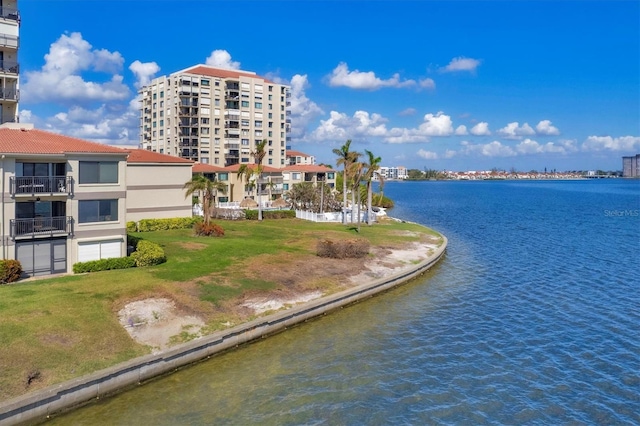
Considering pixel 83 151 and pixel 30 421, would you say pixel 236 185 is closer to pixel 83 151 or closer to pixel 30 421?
pixel 83 151

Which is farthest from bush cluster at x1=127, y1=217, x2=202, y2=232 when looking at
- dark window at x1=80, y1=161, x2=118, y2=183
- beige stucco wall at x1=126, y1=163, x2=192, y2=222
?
dark window at x1=80, y1=161, x2=118, y2=183

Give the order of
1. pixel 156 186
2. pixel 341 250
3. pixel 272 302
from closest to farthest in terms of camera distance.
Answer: pixel 272 302
pixel 341 250
pixel 156 186

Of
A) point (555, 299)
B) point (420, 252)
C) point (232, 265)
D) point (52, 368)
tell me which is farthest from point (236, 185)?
Result: point (52, 368)

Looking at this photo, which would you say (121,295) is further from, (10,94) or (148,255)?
(10,94)

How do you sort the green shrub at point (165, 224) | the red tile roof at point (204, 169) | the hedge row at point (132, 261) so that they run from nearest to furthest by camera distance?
the hedge row at point (132, 261), the green shrub at point (165, 224), the red tile roof at point (204, 169)

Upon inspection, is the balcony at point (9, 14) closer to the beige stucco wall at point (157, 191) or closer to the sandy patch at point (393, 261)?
the beige stucco wall at point (157, 191)

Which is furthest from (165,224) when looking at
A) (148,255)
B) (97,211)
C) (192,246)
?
(148,255)

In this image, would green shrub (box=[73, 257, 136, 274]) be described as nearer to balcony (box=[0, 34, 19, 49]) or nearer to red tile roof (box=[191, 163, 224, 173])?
balcony (box=[0, 34, 19, 49])

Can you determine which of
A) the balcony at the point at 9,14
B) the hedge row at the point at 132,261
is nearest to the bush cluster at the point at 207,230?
the hedge row at the point at 132,261
